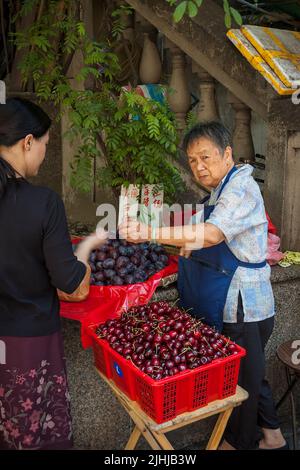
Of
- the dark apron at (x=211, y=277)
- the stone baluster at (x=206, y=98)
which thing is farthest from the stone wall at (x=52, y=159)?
the dark apron at (x=211, y=277)

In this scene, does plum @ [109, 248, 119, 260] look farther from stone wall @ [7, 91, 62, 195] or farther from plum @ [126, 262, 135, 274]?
stone wall @ [7, 91, 62, 195]

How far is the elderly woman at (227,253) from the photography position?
110 inches

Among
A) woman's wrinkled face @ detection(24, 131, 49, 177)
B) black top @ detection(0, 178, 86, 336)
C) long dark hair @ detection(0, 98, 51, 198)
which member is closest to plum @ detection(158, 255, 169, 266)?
black top @ detection(0, 178, 86, 336)

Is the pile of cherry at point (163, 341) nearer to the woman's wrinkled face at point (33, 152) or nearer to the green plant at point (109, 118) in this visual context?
the woman's wrinkled face at point (33, 152)

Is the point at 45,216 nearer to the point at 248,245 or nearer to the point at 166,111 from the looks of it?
the point at 248,245

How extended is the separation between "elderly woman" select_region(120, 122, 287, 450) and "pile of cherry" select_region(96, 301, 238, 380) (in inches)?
12.1

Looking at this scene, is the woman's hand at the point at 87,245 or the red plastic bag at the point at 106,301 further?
the red plastic bag at the point at 106,301

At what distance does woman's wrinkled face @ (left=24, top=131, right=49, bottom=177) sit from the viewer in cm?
240

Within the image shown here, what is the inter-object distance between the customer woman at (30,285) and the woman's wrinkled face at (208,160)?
902 millimetres

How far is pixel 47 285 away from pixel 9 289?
0.61 ft

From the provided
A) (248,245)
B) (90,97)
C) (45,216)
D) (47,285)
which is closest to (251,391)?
(248,245)

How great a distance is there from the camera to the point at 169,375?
245 cm

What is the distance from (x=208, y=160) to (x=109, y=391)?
1.72 metres

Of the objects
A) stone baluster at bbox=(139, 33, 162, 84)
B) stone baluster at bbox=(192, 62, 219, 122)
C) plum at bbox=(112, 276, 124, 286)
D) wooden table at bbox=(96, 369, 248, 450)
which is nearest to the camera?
wooden table at bbox=(96, 369, 248, 450)
